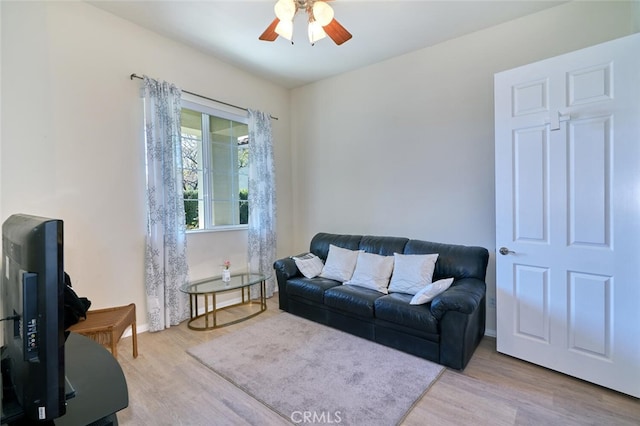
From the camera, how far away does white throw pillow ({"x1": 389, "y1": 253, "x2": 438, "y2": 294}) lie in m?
2.85

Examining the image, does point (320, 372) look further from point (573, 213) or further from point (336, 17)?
point (336, 17)

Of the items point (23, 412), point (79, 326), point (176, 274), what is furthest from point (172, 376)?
point (23, 412)

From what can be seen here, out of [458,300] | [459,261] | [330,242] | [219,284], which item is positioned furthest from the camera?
[330,242]

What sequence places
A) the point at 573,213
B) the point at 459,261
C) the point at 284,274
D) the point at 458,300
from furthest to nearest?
1. the point at 284,274
2. the point at 459,261
3. the point at 458,300
4. the point at 573,213

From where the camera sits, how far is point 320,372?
225 centimetres

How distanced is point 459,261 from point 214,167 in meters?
3.03

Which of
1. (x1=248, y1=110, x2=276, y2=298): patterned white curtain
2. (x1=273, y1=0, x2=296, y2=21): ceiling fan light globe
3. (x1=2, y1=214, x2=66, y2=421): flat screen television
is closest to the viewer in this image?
(x1=2, y1=214, x2=66, y2=421): flat screen television

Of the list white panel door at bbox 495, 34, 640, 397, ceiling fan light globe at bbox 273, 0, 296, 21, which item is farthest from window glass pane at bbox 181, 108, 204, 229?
white panel door at bbox 495, 34, 640, 397

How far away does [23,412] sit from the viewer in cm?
84

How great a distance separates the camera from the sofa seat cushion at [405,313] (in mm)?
2367

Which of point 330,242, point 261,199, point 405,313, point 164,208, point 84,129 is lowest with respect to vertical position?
point 405,313

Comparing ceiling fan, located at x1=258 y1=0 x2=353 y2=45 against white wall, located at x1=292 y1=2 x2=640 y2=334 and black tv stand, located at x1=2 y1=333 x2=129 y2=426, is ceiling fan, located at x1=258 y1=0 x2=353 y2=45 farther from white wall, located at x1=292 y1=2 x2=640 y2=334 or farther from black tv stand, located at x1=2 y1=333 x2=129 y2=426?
black tv stand, located at x1=2 y1=333 x2=129 y2=426

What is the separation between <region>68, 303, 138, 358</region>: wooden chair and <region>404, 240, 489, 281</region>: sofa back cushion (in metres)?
2.79

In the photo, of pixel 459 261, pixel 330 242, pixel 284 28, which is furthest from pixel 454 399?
pixel 284 28
